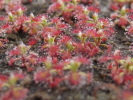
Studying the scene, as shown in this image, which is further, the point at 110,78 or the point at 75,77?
the point at 110,78

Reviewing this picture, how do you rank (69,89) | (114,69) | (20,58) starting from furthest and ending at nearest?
(20,58)
(114,69)
(69,89)

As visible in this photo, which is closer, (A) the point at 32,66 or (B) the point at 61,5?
(A) the point at 32,66

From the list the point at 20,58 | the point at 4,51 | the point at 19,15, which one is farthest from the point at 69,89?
the point at 19,15

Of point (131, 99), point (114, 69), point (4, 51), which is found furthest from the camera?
point (4, 51)

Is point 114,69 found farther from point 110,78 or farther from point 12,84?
point 12,84

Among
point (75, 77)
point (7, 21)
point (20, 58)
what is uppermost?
point (7, 21)

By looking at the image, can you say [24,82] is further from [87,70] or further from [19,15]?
[19,15]

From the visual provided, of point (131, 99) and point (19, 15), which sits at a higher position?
point (19, 15)

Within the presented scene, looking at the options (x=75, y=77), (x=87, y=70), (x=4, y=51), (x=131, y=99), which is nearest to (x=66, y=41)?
(x=87, y=70)

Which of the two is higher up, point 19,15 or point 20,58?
point 19,15
